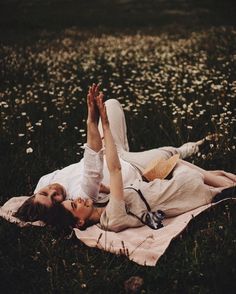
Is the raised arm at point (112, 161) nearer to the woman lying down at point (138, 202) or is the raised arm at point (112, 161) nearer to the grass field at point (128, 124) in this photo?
the woman lying down at point (138, 202)

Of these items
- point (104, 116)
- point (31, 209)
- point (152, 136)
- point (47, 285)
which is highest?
point (104, 116)

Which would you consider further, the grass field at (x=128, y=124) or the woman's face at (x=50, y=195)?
the woman's face at (x=50, y=195)

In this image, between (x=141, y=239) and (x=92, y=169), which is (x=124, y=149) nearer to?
(x=92, y=169)

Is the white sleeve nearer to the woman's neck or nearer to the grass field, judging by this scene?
the woman's neck

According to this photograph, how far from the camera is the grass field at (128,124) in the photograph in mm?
3527

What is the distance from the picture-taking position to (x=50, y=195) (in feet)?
14.3

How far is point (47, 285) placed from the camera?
11.7 feet

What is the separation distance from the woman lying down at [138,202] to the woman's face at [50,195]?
0.07 metres

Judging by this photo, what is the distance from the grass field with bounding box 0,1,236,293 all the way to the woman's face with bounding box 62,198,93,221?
10.2 inches

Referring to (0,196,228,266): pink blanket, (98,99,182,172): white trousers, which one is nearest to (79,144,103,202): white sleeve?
(0,196,228,266): pink blanket

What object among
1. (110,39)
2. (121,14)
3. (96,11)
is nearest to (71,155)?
(110,39)

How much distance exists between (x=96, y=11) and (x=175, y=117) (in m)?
20.9

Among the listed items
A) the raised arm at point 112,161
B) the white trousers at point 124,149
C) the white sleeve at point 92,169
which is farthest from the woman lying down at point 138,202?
the white trousers at point 124,149

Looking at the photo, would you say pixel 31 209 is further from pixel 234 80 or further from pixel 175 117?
pixel 234 80
